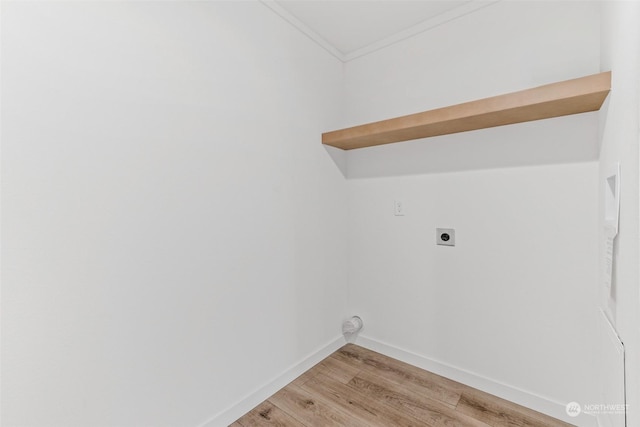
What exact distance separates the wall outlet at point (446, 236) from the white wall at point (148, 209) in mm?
921

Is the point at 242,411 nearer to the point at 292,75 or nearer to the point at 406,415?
the point at 406,415

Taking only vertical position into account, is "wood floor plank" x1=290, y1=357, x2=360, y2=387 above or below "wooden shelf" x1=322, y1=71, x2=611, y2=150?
below

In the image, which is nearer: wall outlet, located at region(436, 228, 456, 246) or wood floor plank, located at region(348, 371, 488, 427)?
wood floor plank, located at region(348, 371, 488, 427)

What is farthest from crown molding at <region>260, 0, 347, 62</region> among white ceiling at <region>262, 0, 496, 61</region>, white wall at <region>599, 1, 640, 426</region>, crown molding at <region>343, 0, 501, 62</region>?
white wall at <region>599, 1, 640, 426</region>

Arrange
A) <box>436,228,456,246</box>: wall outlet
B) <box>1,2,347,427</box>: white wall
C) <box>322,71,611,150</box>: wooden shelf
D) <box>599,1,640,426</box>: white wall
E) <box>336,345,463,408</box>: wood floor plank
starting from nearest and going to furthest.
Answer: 1. <box>599,1,640,426</box>: white wall
2. <box>1,2,347,427</box>: white wall
3. <box>322,71,611,150</box>: wooden shelf
4. <box>336,345,463,408</box>: wood floor plank
5. <box>436,228,456,246</box>: wall outlet

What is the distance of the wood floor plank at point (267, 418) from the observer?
1.48 m

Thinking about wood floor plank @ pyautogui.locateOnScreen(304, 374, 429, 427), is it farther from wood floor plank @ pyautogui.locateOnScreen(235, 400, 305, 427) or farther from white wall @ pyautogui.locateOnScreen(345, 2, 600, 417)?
white wall @ pyautogui.locateOnScreen(345, 2, 600, 417)

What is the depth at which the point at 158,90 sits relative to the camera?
1.25 meters

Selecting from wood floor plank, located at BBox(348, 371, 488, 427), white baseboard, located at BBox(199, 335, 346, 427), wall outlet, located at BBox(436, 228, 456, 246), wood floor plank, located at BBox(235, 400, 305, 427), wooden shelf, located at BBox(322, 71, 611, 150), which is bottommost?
wood floor plank, located at BBox(235, 400, 305, 427)

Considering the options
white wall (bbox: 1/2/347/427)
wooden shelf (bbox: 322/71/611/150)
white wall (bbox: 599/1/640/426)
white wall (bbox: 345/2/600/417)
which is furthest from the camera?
white wall (bbox: 345/2/600/417)

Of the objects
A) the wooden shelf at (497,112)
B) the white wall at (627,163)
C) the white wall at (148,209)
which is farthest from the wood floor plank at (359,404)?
the wooden shelf at (497,112)

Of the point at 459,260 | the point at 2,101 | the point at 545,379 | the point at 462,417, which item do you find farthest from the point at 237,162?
the point at 545,379

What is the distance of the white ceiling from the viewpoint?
1756 mm

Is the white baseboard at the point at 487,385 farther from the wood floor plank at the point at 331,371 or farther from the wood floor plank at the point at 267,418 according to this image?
the wood floor plank at the point at 267,418
